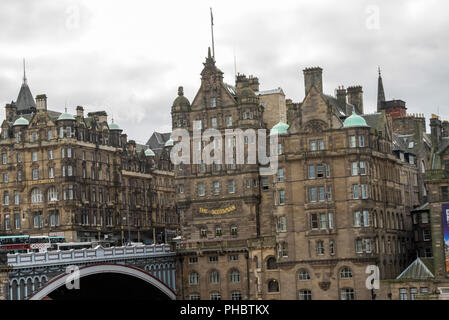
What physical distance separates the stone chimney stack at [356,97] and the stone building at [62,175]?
44.6 meters

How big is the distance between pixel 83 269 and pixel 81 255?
6.43 feet

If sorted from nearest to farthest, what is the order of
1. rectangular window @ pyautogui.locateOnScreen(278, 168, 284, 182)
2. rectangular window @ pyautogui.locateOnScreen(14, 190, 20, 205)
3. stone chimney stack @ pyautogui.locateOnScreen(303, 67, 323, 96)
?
stone chimney stack @ pyautogui.locateOnScreen(303, 67, 323, 96), rectangular window @ pyautogui.locateOnScreen(278, 168, 284, 182), rectangular window @ pyautogui.locateOnScreen(14, 190, 20, 205)

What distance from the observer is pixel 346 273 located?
10350cm

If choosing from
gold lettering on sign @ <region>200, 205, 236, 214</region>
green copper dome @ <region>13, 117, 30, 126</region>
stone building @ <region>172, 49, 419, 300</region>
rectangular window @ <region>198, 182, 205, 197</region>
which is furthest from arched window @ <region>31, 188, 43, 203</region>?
gold lettering on sign @ <region>200, 205, 236, 214</region>

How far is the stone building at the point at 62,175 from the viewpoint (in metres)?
132

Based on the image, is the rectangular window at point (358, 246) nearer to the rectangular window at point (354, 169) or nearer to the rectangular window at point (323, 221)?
the rectangular window at point (323, 221)

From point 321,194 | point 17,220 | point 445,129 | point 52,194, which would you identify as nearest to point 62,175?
point 52,194

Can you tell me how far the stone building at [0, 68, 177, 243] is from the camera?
13162cm

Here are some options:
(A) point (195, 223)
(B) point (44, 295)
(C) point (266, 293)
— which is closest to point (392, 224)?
(C) point (266, 293)

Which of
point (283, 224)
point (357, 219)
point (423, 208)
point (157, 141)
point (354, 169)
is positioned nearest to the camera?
point (357, 219)

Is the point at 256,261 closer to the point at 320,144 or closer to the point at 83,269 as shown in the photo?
the point at 320,144

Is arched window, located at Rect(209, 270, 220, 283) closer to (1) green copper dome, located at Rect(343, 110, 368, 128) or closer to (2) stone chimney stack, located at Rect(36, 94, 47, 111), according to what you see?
(1) green copper dome, located at Rect(343, 110, 368, 128)
